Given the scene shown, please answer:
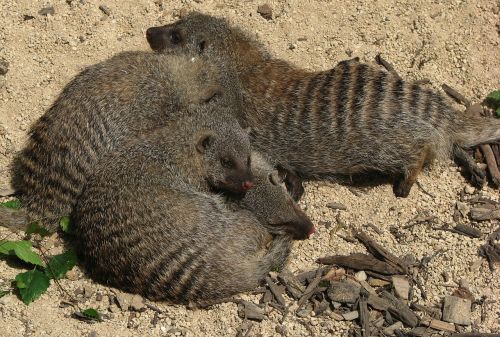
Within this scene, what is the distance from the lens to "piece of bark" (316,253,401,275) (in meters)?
4.59

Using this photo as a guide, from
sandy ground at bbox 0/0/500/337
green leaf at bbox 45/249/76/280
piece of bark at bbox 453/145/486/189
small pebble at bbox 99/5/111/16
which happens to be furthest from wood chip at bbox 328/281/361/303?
small pebble at bbox 99/5/111/16

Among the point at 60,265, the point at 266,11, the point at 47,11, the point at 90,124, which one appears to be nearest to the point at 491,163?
the point at 266,11

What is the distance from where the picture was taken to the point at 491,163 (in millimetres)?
5180

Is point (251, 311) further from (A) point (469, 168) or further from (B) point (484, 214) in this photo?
(A) point (469, 168)

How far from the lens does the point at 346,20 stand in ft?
19.4

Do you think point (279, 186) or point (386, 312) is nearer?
point (386, 312)

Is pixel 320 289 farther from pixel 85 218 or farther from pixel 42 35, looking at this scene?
pixel 42 35

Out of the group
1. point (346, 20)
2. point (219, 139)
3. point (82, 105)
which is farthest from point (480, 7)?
point (82, 105)

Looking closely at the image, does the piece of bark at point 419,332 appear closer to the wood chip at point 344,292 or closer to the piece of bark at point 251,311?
the wood chip at point 344,292

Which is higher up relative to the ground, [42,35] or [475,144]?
[42,35]

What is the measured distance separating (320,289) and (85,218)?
1.60 m

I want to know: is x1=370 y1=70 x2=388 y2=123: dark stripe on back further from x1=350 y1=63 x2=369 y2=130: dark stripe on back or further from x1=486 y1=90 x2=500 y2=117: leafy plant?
x1=486 y1=90 x2=500 y2=117: leafy plant

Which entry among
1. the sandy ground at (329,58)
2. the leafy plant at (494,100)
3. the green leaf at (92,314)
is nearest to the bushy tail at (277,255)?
the sandy ground at (329,58)

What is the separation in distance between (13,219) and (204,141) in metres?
1.45
